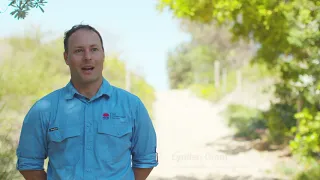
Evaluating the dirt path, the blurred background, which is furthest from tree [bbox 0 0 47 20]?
the dirt path

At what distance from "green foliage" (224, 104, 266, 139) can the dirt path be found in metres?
0.33

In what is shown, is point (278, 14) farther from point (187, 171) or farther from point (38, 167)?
point (38, 167)

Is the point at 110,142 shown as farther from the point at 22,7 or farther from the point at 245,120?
the point at 245,120

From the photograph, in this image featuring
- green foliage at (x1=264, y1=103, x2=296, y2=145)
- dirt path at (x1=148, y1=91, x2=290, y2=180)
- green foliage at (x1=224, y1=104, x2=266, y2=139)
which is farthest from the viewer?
green foliage at (x1=224, y1=104, x2=266, y2=139)

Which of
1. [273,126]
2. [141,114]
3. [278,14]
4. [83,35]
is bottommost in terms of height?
[273,126]

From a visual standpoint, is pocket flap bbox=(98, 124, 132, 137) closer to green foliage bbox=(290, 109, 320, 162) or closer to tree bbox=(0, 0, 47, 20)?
tree bbox=(0, 0, 47, 20)

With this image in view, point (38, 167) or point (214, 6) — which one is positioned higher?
point (214, 6)

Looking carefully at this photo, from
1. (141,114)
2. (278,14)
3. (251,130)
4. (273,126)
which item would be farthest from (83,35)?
(251,130)

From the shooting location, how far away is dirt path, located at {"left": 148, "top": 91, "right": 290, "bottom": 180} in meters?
8.55

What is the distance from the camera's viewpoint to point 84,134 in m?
1.93

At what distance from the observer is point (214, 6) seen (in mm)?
7922

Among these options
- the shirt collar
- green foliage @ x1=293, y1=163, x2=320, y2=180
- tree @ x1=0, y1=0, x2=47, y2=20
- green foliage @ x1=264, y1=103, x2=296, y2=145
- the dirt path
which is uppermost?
tree @ x1=0, y1=0, x2=47, y2=20

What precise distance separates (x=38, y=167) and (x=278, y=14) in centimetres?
603

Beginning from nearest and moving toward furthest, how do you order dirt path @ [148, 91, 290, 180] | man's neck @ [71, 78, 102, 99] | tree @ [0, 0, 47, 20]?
man's neck @ [71, 78, 102, 99]
tree @ [0, 0, 47, 20]
dirt path @ [148, 91, 290, 180]
